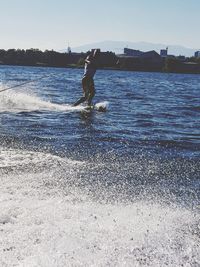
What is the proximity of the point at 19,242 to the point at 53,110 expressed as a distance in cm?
1355

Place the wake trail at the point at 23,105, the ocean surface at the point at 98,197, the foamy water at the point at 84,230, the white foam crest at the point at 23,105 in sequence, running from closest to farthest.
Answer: the foamy water at the point at 84,230, the ocean surface at the point at 98,197, the wake trail at the point at 23,105, the white foam crest at the point at 23,105

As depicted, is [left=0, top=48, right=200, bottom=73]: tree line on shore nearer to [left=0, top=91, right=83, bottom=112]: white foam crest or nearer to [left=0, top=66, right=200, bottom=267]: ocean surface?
[left=0, top=91, right=83, bottom=112]: white foam crest

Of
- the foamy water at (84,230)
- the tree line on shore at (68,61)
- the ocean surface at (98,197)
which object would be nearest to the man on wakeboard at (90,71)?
the ocean surface at (98,197)

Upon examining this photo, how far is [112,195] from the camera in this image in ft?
20.8

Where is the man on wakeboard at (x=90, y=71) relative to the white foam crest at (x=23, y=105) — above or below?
above

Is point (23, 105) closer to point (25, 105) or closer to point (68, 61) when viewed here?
point (25, 105)

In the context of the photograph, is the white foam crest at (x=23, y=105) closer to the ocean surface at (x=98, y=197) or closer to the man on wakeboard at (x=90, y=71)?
the man on wakeboard at (x=90, y=71)

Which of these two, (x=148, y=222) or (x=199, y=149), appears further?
(x=199, y=149)

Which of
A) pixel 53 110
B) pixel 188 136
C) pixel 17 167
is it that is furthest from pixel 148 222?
pixel 53 110

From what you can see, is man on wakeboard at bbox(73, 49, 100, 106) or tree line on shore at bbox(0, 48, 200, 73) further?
tree line on shore at bbox(0, 48, 200, 73)

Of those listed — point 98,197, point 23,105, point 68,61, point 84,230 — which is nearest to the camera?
point 84,230

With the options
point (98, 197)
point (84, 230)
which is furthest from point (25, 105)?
point (84, 230)

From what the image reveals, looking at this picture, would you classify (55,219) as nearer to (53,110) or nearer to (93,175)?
(93,175)

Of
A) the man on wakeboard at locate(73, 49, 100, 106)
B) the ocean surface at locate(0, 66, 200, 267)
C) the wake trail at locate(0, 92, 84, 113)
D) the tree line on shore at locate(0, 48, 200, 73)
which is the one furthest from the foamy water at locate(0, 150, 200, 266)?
the tree line on shore at locate(0, 48, 200, 73)
